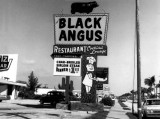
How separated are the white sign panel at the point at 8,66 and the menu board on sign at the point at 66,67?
29480mm

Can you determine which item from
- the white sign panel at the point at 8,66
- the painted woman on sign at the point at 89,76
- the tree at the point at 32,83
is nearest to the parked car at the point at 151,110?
the painted woman on sign at the point at 89,76

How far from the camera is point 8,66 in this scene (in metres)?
51.0

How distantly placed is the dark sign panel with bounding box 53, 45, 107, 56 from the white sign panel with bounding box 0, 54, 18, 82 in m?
29.8

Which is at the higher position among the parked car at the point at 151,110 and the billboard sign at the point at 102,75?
the billboard sign at the point at 102,75

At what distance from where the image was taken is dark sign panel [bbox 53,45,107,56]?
22.4 m

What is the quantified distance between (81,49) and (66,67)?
6.13 ft

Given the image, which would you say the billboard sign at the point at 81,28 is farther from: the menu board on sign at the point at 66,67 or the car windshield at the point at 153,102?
the car windshield at the point at 153,102

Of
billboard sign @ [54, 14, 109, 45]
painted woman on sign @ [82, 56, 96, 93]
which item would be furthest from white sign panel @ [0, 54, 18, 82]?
billboard sign @ [54, 14, 109, 45]

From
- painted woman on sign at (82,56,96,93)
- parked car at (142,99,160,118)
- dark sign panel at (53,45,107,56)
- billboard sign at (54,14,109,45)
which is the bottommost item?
parked car at (142,99,160,118)

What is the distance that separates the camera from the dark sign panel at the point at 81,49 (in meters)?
22.4

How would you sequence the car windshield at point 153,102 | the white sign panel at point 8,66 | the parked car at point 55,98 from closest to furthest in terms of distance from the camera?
the car windshield at point 153,102 < the parked car at point 55,98 < the white sign panel at point 8,66

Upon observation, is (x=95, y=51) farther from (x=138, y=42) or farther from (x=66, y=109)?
(x=138, y=42)

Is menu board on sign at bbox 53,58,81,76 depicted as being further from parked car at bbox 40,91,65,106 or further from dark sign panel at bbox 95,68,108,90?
parked car at bbox 40,91,65,106

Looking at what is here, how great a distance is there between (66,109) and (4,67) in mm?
28751
